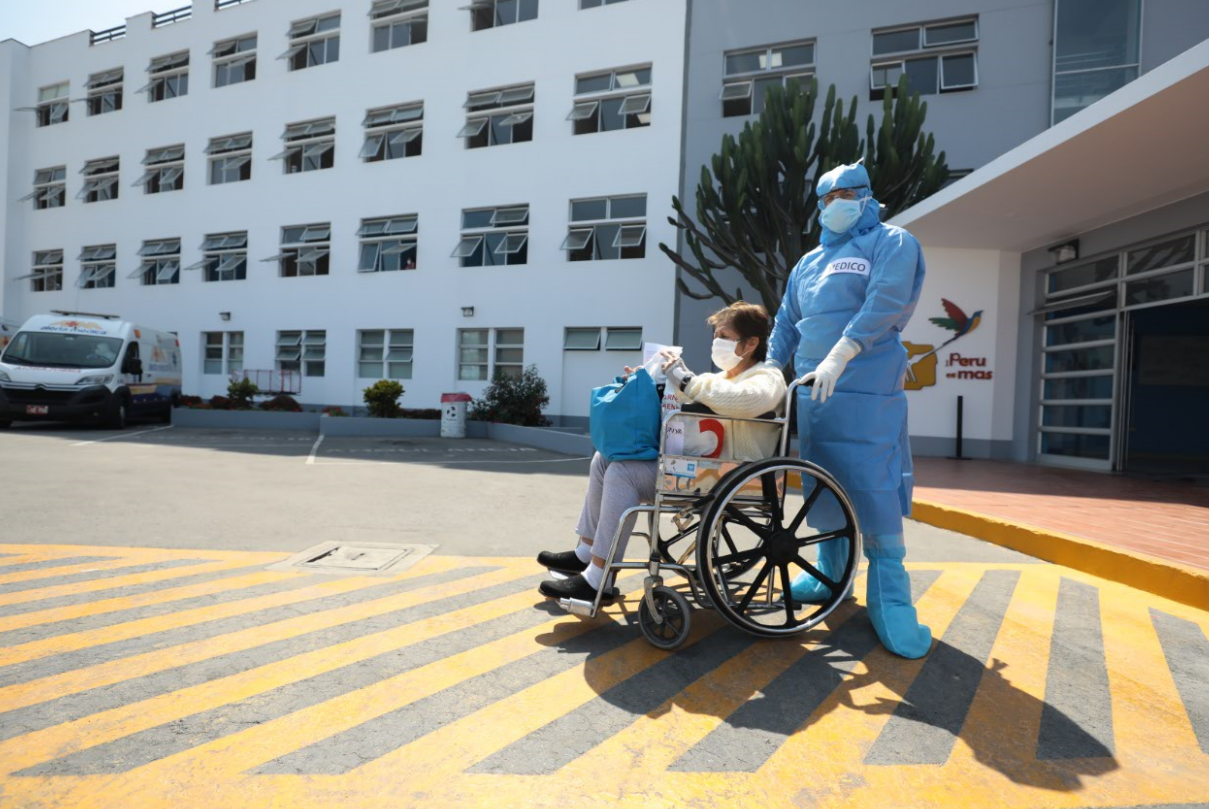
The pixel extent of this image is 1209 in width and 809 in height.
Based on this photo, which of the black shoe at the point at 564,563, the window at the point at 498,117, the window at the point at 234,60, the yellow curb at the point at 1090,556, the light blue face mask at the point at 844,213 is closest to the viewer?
the light blue face mask at the point at 844,213

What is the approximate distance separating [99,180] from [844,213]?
29.7 meters

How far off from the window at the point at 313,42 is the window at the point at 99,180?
27.8 ft

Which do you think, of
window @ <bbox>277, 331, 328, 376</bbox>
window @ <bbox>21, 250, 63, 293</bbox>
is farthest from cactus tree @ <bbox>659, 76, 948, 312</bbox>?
window @ <bbox>21, 250, 63, 293</bbox>

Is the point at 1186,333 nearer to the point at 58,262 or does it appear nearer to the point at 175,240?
the point at 175,240

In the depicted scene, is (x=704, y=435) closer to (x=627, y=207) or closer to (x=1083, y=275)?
(x=1083, y=275)

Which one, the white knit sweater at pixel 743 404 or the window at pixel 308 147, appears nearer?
the white knit sweater at pixel 743 404

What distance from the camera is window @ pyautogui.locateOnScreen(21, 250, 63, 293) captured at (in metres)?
26.1

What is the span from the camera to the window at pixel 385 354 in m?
19.5

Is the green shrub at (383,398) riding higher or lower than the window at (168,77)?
lower

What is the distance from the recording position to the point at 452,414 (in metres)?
15.3

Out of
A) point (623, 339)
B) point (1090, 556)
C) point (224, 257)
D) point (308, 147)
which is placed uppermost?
point (308, 147)

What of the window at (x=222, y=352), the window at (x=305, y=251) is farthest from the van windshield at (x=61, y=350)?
the window at (x=222, y=352)

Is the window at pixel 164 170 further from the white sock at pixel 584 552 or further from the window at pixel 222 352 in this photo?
the white sock at pixel 584 552

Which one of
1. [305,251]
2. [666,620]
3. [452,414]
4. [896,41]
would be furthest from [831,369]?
[305,251]
